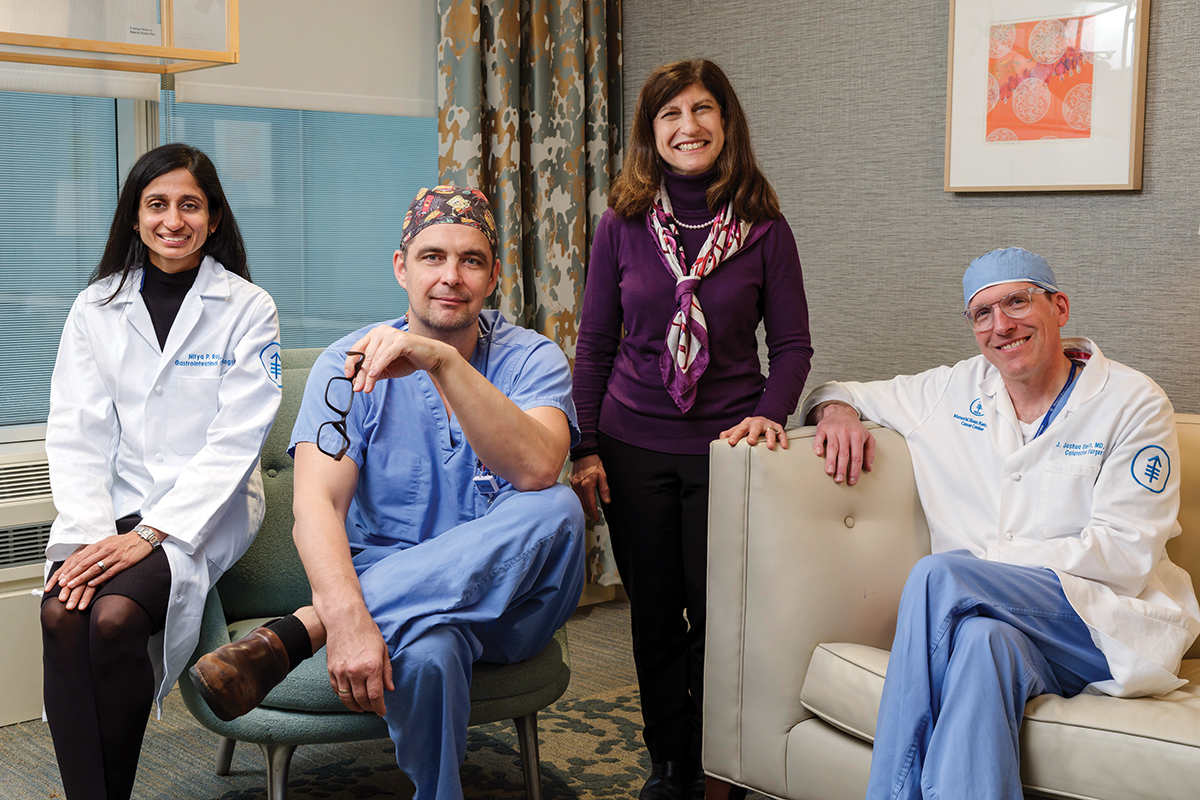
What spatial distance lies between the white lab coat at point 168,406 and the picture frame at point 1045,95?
5.92ft

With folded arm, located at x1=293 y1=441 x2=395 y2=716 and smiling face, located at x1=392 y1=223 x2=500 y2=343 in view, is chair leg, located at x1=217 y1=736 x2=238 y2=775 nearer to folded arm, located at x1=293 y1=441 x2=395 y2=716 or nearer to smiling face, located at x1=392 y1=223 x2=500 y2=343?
folded arm, located at x1=293 y1=441 x2=395 y2=716

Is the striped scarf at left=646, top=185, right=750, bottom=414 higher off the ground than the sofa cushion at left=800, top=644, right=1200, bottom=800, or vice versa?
the striped scarf at left=646, top=185, right=750, bottom=414

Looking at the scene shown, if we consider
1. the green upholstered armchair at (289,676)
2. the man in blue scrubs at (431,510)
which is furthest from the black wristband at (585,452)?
the green upholstered armchair at (289,676)

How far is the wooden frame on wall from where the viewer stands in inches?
95.3

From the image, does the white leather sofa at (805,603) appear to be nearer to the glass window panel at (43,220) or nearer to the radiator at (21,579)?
the radiator at (21,579)

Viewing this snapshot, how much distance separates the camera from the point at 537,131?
3.50 m

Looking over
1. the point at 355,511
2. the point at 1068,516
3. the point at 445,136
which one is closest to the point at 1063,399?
the point at 1068,516

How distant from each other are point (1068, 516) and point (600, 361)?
950mm

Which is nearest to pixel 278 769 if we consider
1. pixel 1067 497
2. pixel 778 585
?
pixel 778 585

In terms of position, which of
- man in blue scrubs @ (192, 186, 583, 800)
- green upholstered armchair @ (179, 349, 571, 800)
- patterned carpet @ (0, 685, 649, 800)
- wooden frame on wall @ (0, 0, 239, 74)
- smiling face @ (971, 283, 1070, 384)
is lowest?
patterned carpet @ (0, 685, 649, 800)

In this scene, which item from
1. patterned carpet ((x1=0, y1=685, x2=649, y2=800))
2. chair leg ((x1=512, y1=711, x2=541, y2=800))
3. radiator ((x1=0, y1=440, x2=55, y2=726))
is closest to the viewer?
chair leg ((x1=512, y1=711, x2=541, y2=800))

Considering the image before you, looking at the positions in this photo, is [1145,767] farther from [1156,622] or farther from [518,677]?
[518,677]

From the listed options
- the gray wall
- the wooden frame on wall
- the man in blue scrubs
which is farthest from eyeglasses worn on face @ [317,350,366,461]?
the gray wall

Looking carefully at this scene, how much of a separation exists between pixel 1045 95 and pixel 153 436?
7.22 ft
